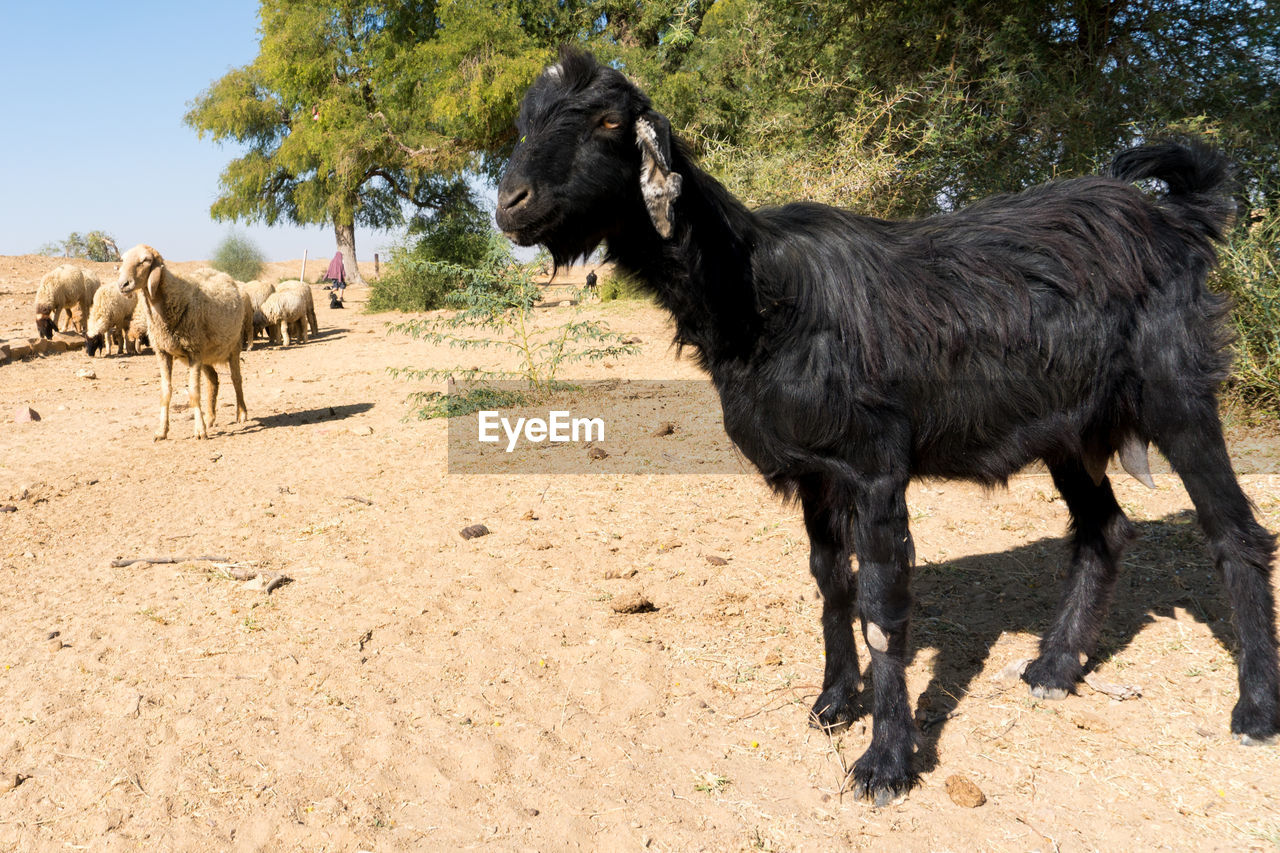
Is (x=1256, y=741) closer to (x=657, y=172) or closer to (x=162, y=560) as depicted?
(x=657, y=172)

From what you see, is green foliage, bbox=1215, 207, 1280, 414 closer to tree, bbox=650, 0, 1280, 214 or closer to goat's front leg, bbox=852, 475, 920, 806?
tree, bbox=650, 0, 1280, 214

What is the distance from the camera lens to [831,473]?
10.3 ft

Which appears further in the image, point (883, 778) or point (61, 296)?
point (61, 296)

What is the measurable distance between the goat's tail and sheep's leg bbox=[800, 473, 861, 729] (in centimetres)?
194

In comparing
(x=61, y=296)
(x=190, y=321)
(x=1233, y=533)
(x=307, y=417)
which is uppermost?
(x=61, y=296)

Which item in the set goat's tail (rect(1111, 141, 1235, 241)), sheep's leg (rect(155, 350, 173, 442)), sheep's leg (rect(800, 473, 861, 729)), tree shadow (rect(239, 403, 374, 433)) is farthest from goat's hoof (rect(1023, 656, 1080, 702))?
sheep's leg (rect(155, 350, 173, 442))

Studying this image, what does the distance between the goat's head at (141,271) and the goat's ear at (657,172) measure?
24.9 feet

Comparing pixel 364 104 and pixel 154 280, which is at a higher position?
pixel 364 104

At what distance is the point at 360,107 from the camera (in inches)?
1004

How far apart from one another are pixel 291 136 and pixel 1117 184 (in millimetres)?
27888

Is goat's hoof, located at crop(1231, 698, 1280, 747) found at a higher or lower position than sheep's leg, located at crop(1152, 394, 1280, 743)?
lower

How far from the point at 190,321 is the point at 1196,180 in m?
8.94

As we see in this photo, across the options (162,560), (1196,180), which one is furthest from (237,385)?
(1196,180)

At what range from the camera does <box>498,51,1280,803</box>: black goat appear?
9.39 feet
